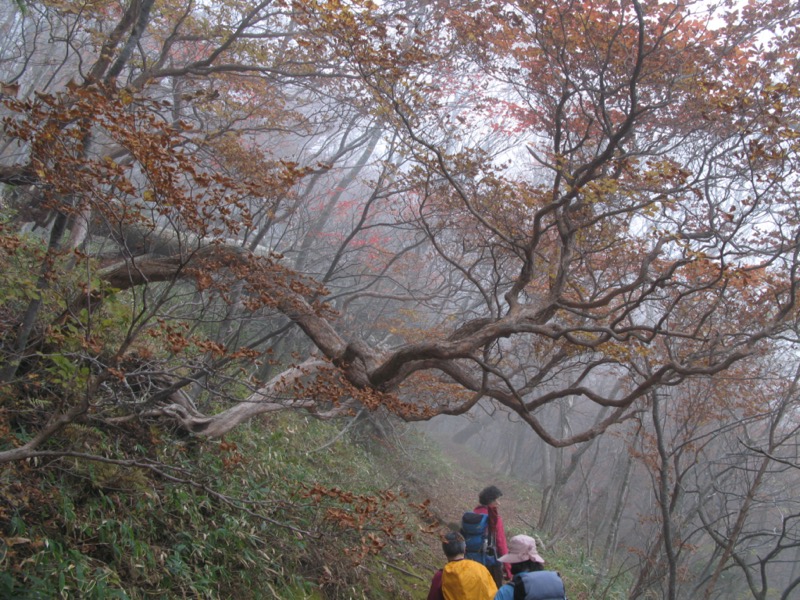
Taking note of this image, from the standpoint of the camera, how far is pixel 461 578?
13.2 ft

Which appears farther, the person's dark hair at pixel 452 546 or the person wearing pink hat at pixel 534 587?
the person's dark hair at pixel 452 546

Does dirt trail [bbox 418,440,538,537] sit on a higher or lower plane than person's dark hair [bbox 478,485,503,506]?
lower

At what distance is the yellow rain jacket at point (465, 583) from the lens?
158 inches

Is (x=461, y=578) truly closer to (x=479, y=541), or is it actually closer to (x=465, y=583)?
(x=465, y=583)

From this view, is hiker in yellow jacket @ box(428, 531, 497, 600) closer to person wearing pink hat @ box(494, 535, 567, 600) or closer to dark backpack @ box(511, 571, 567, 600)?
person wearing pink hat @ box(494, 535, 567, 600)

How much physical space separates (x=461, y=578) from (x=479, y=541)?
4.38ft

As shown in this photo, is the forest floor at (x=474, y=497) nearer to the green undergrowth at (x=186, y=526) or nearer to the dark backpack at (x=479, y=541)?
the green undergrowth at (x=186, y=526)

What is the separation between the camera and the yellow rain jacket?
158 inches

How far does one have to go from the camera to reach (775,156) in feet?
16.4

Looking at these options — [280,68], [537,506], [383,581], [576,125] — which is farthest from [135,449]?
[537,506]

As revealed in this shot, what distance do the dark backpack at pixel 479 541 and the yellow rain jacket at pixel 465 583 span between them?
3.86 ft

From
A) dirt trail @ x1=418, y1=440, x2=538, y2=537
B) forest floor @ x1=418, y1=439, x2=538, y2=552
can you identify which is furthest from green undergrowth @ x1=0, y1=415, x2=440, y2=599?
dirt trail @ x1=418, y1=440, x2=538, y2=537

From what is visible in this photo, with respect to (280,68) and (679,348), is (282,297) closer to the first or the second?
(280,68)

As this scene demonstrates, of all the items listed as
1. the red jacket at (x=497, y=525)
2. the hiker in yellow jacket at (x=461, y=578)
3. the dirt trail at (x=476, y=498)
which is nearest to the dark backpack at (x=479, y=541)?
the red jacket at (x=497, y=525)
